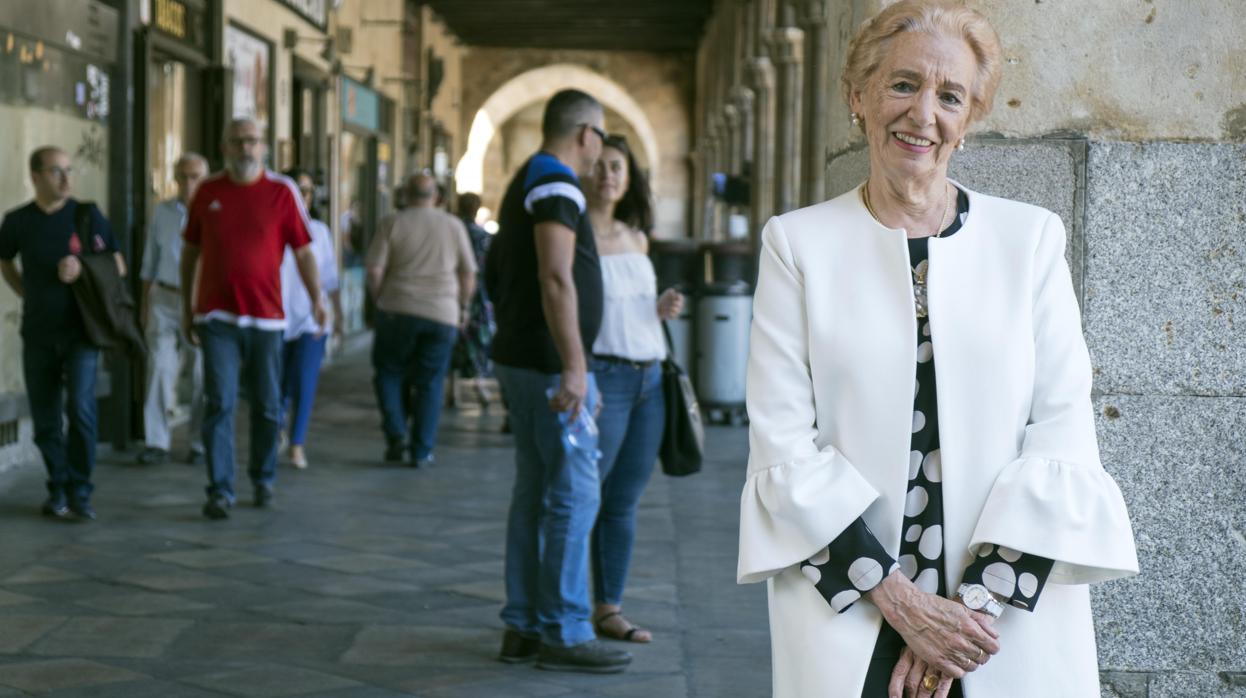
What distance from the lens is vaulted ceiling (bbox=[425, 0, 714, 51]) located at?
86.2 feet

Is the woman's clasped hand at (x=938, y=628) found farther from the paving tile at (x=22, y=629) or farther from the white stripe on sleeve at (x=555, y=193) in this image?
the paving tile at (x=22, y=629)

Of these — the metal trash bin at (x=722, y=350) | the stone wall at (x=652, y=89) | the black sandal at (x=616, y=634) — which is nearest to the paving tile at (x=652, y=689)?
the black sandal at (x=616, y=634)

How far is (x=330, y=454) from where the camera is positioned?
958 cm

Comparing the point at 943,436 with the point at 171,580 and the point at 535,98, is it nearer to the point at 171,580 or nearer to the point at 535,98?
the point at 171,580

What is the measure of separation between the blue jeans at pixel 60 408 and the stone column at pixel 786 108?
34.2ft

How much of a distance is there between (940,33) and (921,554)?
75cm

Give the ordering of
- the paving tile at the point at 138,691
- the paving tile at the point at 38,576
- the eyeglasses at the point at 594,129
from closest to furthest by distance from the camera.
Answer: the paving tile at the point at 138,691 < the eyeglasses at the point at 594,129 < the paving tile at the point at 38,576

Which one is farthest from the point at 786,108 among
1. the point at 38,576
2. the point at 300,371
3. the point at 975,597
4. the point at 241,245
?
the point at 975,597

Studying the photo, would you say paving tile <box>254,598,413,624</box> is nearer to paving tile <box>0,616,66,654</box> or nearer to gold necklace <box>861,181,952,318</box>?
paving tile <box>0,616,66,654</box>

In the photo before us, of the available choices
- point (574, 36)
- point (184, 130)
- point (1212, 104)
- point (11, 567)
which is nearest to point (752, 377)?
point (1212, 104)

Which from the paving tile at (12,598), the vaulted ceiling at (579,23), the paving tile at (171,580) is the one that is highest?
the vaulted ceiling at (579,23)

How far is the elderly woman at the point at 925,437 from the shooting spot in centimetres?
220

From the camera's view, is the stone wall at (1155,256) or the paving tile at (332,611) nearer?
the stone wall at (1155,256)

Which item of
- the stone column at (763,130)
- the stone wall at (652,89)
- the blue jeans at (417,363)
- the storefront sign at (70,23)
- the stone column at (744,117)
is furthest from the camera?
the stone wall at (652,89)
